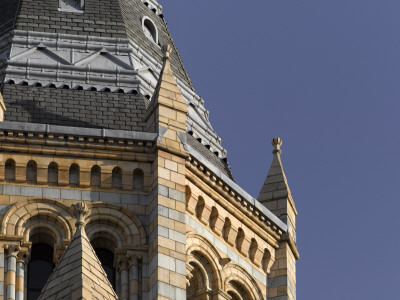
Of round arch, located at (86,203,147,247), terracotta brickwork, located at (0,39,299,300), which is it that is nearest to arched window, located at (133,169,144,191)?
terracotta brickwork, located at (0,39,299,300)

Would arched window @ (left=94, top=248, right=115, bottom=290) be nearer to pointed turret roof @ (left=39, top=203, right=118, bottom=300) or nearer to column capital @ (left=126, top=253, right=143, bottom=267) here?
column capital @ (left=126, top=253, right=143, bottom=267)

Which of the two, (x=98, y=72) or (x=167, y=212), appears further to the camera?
(x=98, y=72)

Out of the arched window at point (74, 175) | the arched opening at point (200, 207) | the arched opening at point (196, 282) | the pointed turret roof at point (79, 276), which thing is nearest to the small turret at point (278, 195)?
the arched opening at point (200, 207)

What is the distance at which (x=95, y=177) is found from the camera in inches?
2254

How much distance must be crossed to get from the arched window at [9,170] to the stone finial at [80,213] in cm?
225

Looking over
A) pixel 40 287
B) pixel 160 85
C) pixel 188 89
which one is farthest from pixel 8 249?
pixel 188 89

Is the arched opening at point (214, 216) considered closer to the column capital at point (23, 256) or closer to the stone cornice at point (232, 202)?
the stone cornice at point (232, 202)

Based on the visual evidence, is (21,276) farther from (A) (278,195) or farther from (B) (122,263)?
(A) (278,195)

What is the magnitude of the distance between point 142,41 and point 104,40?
1.36 metres

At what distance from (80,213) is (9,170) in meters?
3.58

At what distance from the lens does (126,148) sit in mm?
57500

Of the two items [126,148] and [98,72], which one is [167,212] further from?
[98,72]

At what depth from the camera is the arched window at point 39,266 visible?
5597cm

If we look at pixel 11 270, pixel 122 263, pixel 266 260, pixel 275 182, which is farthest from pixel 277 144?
pixel 11 270
